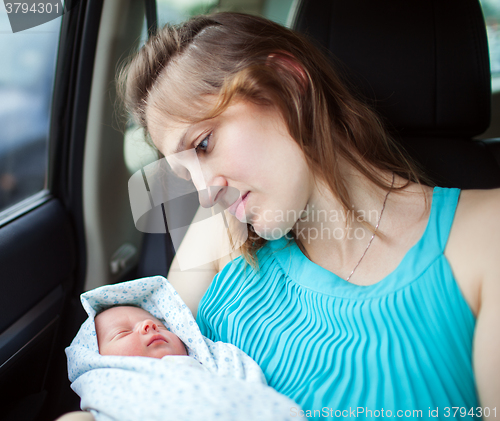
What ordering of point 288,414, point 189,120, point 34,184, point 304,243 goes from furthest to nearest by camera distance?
point 34,184, point 304,243, point 189,120, point 288,414

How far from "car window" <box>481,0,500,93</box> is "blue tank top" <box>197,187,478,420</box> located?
0.65 m

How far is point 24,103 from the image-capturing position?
3.45ft

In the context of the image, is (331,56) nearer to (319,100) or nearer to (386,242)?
(319,100)

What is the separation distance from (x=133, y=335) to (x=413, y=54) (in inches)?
42.4

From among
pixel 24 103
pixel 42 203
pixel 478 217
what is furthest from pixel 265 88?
pixel 42 203

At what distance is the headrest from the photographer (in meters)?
1.03

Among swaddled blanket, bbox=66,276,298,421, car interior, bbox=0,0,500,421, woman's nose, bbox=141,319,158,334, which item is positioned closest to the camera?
swaddled blanket, bbox=66,276,298,421

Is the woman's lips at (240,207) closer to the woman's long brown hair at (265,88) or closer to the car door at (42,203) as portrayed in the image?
the woman's long brown hair at (265,88)

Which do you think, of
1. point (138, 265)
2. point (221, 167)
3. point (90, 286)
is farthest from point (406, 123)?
point (90, 286)

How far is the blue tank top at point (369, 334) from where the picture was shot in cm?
70

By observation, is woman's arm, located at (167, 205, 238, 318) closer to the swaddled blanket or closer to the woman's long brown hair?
the swaddled blanket

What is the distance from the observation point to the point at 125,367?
0.79 m

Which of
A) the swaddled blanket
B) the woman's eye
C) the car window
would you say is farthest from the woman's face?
the car window

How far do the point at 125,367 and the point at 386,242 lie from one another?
2.18 feet
